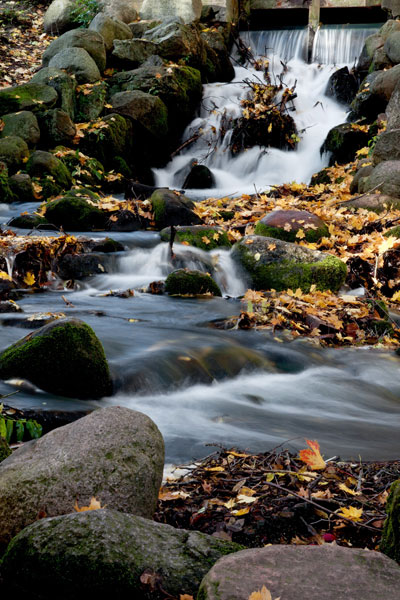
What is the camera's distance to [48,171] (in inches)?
444

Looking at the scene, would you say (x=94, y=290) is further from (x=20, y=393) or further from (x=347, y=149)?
(x=347, y=149)

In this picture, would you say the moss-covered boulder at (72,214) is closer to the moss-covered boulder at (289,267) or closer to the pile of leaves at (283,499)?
the moss-covered boulder at (289,267)

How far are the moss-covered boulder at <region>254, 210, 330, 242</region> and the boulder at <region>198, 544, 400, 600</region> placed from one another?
259 inches

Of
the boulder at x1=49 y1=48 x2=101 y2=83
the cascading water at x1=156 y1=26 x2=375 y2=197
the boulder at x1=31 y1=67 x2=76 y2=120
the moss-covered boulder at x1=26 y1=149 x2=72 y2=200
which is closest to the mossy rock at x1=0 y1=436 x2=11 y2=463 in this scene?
the moss-covered boulder at x1=26 y1=149 x2=72 y2=200

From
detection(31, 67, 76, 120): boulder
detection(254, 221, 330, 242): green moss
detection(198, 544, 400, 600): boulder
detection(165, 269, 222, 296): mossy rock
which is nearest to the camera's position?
detection(198, 544, 400, 600): boulder

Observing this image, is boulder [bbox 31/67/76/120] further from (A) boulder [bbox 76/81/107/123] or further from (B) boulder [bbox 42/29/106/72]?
(B) boulder [bbox 42/29/106/72]

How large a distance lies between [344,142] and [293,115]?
116 inches

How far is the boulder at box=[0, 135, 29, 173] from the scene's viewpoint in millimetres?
11133

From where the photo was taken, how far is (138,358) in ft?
16.0

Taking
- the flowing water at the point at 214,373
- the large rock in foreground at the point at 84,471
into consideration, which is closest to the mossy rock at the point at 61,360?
the flowing water at the point at 214,373

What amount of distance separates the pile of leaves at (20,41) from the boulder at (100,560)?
1620cm

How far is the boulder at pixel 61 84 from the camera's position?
43.2 ft

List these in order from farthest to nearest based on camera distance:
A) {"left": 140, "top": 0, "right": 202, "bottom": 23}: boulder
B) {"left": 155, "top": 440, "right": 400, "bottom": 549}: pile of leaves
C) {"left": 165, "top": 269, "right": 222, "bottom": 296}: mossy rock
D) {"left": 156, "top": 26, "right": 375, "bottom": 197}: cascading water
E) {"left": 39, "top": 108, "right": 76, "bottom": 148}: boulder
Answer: {"left": 140, "top": 0, "right": 202, "bottom": 23}: boulder, {"left": 156, "top": 26, "right": 375, "bottom": 197}: cascading water, {"left": 39, "top": 108, "right": 76, "bottom": 148}: boulder, {"left": 165, "top": 269, "right": 222, "bottom": 296}: mossy rock, {"left": 155, "top": 440, "right": 400, "bottom": 549}: pile of leaves

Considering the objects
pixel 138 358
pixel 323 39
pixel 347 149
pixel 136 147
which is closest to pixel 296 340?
pixel 138 358
